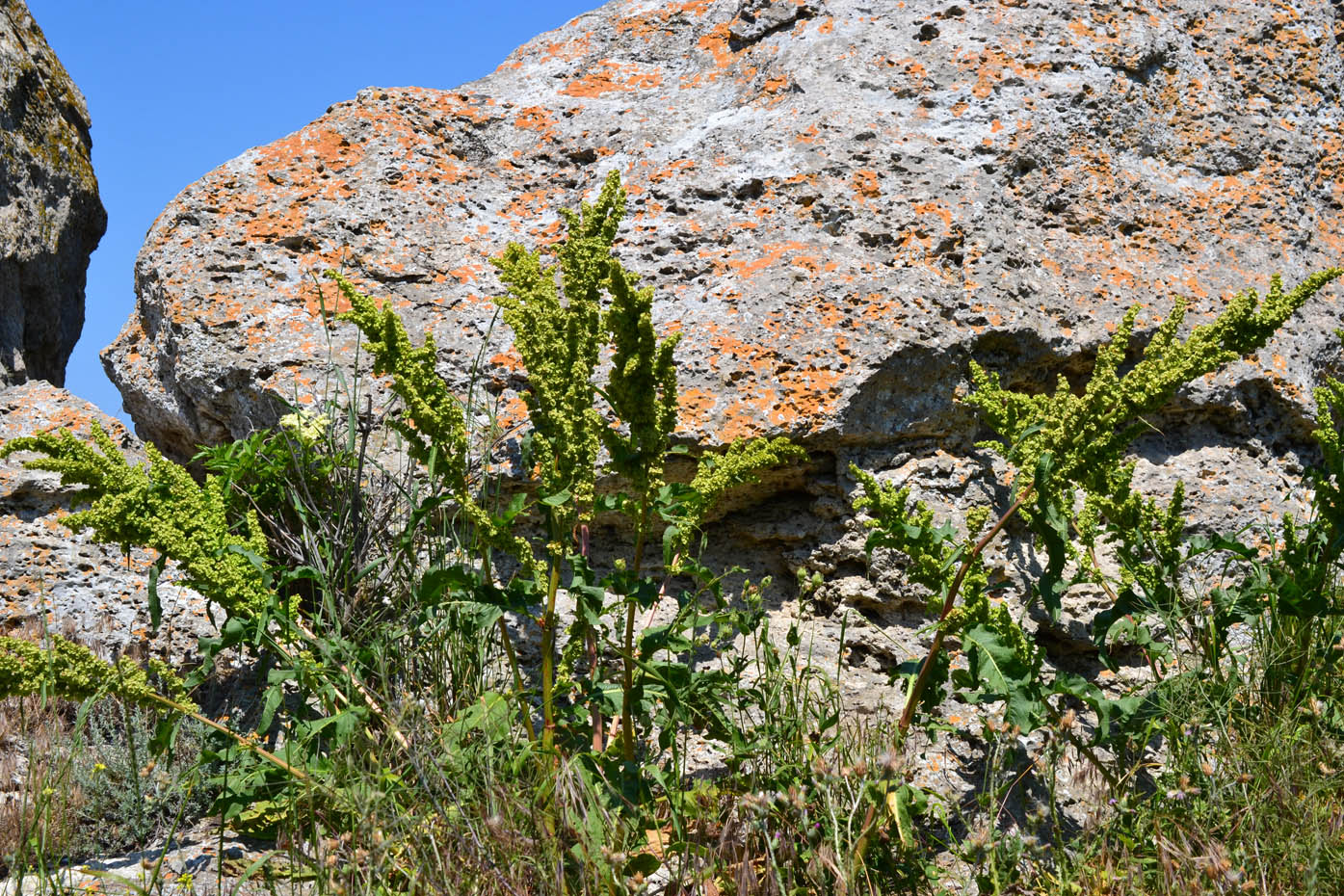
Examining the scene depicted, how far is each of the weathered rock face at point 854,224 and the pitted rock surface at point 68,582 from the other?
1.64ft

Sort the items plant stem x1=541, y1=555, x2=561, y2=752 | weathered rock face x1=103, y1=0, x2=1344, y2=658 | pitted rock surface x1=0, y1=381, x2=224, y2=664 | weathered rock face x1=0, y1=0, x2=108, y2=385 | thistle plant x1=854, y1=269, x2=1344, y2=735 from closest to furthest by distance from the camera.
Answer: thistle plant x1=854, y1=269, x2=1344, y2=735
plant stem x1=541, y1=555, x2=561, y2=752
weathered rock face x1=103, y1=0, x2=1344, y2=658
pitted rock surface x1=0, y1=381, x2=224, y2=664
weathered rock face x1=0, y1=0, x2=108, y2=385

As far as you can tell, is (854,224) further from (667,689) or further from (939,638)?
(667,689)

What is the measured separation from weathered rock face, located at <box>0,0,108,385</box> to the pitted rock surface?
1540mm

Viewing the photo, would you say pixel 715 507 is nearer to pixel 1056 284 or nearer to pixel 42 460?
pixel 1056 284

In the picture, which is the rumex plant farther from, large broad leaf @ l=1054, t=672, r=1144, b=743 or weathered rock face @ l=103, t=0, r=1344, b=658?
large broad leaf @ l=1054, t=672, r=1144, b=743

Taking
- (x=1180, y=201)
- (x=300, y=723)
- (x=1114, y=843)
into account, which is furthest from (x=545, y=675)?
(x=1180, y=201)

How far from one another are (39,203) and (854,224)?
16.3 ft

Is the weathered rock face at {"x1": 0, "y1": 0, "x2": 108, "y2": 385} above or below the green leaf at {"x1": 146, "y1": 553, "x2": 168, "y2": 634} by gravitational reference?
above

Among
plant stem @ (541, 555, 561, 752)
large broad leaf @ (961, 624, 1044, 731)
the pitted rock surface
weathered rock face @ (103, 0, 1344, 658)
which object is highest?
weathered rock face @ (103, 0, 1344, 658)

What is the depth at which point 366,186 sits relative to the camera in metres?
4.27

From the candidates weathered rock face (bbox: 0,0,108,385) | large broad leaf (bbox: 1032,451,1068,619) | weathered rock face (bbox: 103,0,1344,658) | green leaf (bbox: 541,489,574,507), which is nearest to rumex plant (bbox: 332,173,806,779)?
green leaf (bbox: 541,489,574,507)

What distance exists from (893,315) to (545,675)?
1755 mm

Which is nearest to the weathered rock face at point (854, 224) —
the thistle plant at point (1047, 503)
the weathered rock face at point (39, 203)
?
the thistle plant at point (1047, 503)

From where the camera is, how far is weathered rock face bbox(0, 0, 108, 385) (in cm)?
585
